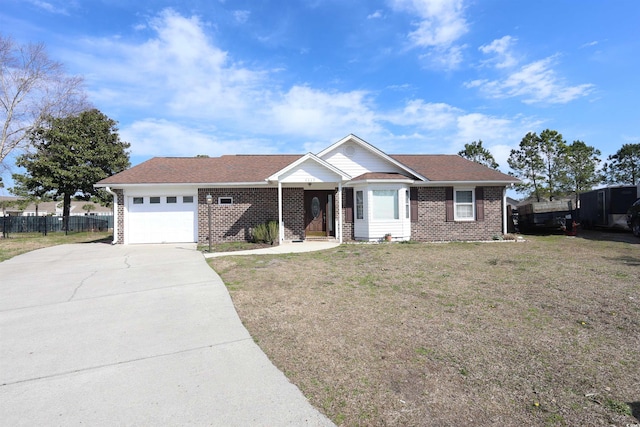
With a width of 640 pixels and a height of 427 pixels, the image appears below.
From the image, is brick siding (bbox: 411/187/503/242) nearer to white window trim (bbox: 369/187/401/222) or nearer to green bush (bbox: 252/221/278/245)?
white window trim (bbox: 369/187/401/222)

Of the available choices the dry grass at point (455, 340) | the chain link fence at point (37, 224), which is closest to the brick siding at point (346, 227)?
the dry grass at point (455, 340)

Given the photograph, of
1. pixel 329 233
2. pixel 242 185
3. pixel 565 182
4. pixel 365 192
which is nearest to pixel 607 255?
pixel 365 192

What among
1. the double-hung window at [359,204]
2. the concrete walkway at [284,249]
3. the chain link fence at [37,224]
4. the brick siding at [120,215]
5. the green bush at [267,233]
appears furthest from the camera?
the chain link fence at [37,224]

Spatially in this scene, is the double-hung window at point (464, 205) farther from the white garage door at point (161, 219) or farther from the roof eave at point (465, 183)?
the white garage door at point (161, 219)

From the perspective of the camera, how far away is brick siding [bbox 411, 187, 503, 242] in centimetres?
1619

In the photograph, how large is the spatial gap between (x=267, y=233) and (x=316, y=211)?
2755 millimetres

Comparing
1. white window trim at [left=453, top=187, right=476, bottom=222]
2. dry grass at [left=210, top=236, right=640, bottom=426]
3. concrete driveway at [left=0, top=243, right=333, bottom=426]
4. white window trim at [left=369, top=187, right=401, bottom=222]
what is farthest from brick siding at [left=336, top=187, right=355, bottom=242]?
concrete driveway at [left=0, top=243, right=333, bottom=426]

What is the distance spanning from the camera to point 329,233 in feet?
54.0

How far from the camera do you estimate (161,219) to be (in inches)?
630

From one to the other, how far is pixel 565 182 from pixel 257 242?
99.5 feet

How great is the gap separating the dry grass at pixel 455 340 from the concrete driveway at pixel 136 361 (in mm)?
364

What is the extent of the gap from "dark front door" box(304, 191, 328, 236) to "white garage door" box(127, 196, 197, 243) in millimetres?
4968

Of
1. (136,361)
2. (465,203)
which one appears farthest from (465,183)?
(136,361)

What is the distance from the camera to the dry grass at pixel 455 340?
9.77ft
